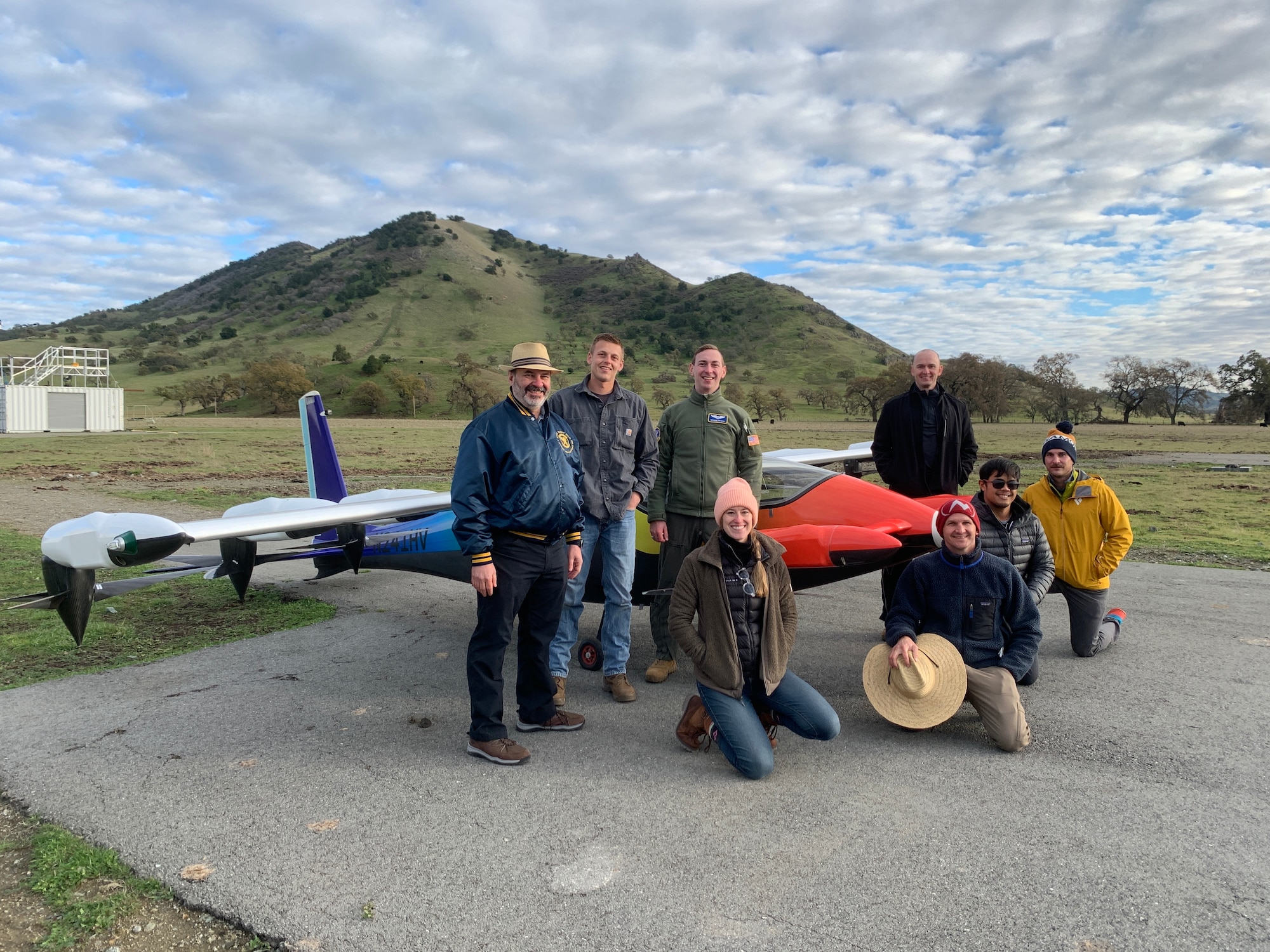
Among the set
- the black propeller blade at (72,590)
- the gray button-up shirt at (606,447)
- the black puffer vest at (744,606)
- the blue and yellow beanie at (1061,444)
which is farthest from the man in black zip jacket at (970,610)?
the black propeller blade at (72,590)

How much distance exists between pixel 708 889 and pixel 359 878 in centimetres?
141

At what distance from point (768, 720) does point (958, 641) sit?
130 cm

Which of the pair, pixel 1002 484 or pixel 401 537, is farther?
pixel 401 537

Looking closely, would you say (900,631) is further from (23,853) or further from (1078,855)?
(23,853)

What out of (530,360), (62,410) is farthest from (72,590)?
(62,410)

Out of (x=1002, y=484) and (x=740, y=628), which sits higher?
(x=1002, y=484)

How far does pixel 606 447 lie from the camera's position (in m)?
4.88

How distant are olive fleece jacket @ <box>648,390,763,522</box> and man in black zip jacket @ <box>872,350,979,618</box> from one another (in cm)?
A: 152

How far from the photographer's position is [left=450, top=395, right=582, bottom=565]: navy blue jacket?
156 inches

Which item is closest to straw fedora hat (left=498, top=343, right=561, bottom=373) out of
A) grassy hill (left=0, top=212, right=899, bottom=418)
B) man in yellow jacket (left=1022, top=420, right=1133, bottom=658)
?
man in yellow jacket (left=1022, top=420, right=1133, bottom=658)

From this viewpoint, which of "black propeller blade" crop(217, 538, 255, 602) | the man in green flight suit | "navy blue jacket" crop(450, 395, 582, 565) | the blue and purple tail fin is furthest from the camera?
the blue and purple tail fin

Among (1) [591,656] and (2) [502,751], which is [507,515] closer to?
(2) [502,751]

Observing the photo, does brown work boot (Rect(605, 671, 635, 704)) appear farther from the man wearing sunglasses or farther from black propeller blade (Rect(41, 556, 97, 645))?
black propeller blade (Rect(41, 556, 97, 645))

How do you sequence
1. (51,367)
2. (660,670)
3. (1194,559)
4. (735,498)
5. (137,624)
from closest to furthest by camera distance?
(735,498), (660,670), (137,624), (1194,559), (51,367)
